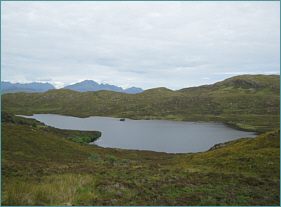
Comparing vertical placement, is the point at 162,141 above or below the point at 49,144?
below

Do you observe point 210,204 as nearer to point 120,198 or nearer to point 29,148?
point 120,198

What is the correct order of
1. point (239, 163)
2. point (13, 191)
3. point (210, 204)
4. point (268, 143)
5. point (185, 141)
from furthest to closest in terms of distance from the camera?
point (185, 141) → point (268, 143) → point (239, 163) → point (210, 204) → point (13, 191)

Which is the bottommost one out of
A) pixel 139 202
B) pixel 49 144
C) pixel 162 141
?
pixel 162 141

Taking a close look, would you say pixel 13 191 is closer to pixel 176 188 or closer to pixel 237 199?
pixel 176 188

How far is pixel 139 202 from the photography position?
1404 cm

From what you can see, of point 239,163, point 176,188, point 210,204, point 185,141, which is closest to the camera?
point 210,204

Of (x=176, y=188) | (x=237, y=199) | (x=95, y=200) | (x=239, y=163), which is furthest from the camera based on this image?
Result: (x=239, y=163)

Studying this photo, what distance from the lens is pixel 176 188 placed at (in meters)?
18.3

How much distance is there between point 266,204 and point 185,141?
95.0 m

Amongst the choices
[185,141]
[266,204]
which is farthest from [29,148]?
[185,141]

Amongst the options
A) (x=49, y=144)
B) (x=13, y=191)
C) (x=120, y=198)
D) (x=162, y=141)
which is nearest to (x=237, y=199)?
(x=120, y=198)

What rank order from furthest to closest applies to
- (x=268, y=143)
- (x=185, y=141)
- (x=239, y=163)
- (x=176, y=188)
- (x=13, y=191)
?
(x=185, y=141) < (x=268, y=143) < (x=239, y=163) < (x=176, y=188) < (x=13, y=191)

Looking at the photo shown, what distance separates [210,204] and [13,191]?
1530 cm

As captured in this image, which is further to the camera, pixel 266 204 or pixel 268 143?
pixel 268 143
